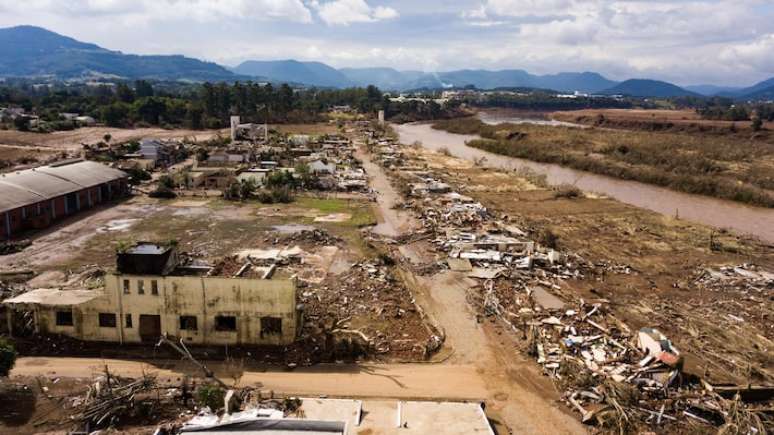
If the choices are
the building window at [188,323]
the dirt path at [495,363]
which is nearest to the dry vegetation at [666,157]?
the dirt path at [495,363]

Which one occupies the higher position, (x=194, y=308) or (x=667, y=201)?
(x=194, y=308)

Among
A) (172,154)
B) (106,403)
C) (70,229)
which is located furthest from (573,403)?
(172,154)

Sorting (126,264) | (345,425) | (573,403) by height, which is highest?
(126,264)

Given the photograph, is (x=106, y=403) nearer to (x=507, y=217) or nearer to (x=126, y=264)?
(x=126, y=264)

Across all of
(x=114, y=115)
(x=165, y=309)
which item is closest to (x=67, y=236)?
(x=165, y=309)

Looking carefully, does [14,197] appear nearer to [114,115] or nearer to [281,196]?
[281,196]

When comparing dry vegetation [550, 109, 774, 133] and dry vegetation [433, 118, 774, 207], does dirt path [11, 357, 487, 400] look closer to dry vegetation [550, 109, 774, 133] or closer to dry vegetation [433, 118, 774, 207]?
dry vegetation [433, 118, 774, 207]
